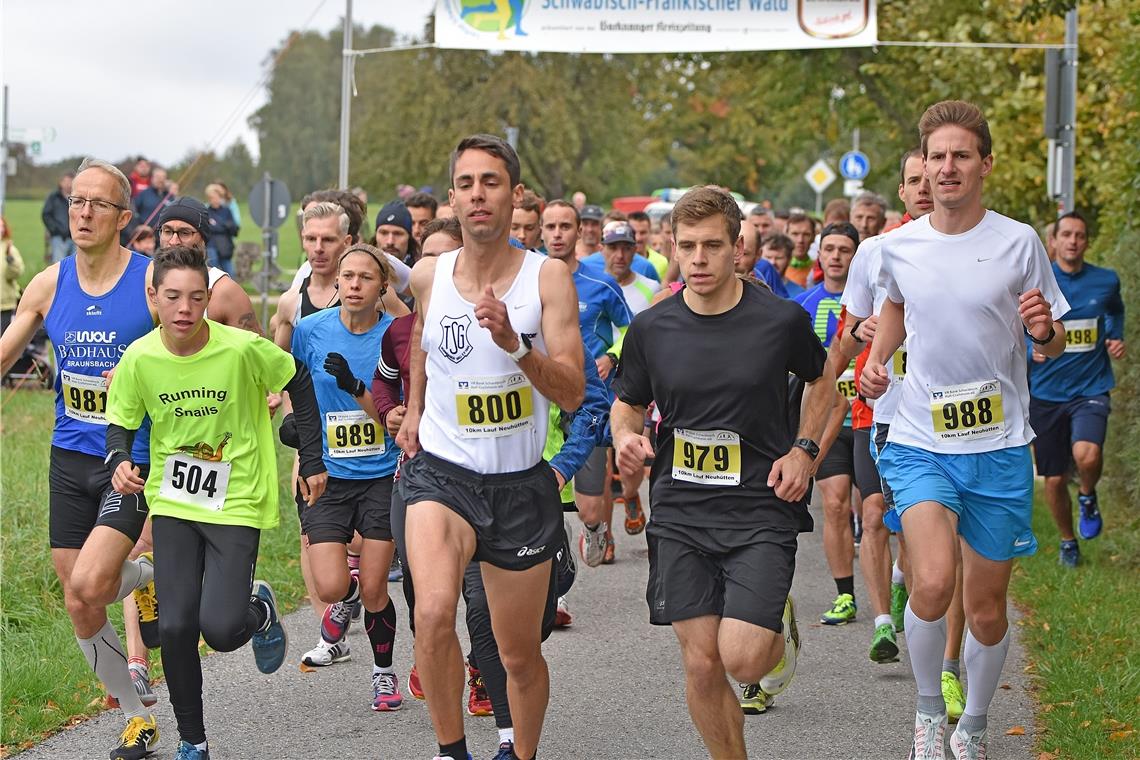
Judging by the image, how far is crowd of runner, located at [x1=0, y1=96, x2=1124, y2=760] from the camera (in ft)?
17.9

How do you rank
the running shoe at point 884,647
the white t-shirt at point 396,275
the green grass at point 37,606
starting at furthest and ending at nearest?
1. the white t-shirt at point 396,275
2. the running shoe at point 884,647
3. the green grass at point 37,606

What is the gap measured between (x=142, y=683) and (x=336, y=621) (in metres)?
1.22

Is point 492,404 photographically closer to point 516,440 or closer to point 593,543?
point 516,440

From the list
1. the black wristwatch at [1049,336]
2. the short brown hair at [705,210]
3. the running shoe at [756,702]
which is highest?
the short brown hair at [705,210]

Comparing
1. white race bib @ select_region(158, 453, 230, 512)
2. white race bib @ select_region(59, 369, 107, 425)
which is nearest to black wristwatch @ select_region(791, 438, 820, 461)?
white race bib @ select_region(158, 453, 230, 512)

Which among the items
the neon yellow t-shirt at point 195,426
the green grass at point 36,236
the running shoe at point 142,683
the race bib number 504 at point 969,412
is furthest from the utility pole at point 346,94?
the green grass at point 36,236

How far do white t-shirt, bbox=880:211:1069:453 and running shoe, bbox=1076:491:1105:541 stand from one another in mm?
5173

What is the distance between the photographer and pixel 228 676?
772cm

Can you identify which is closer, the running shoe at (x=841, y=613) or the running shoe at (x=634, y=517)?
the running shoe at (x=841, y=613)

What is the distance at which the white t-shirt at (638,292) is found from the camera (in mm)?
11172

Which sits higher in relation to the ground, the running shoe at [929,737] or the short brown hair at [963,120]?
the short brown hair at [963,120]

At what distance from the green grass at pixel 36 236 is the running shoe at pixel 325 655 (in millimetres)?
28867

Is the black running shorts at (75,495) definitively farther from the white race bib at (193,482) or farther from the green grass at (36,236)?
the green grass at (36,236)

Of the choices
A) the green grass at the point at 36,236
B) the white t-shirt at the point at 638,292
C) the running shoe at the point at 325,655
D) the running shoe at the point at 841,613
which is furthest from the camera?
the green grass at the point at 36,236
